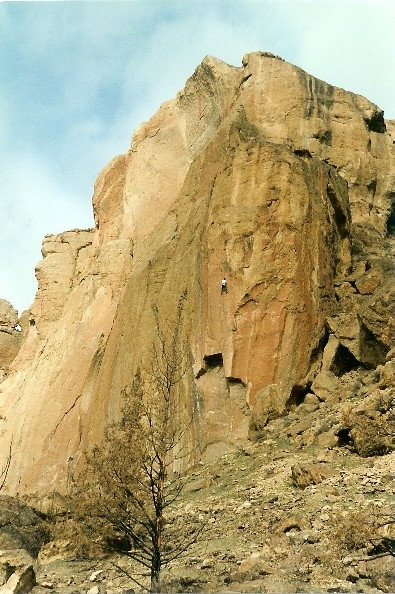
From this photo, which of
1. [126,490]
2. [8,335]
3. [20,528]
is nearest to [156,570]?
[126,490]

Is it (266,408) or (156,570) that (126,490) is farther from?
(266,408)

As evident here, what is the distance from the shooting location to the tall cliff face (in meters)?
20.8

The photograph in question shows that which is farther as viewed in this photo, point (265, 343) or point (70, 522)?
point (265, 343)

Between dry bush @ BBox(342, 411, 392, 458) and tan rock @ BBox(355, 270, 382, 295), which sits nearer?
dry bush @ BBox(342, 411, 392, 458)

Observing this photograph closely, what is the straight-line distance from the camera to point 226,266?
22.0 m

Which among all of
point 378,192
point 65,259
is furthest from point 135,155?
point 378,192

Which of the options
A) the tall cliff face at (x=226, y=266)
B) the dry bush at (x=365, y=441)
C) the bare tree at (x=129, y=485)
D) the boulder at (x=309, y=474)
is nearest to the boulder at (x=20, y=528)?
the tall cliff face at (x=226, y=266)

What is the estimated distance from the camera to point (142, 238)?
1155 inches

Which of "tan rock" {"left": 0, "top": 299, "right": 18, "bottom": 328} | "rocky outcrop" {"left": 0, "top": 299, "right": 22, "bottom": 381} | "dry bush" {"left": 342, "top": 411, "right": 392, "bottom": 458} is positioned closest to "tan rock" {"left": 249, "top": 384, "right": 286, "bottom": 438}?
"dry bush" {"left": 342, "top": 411, "right": 392, "bottom": 458}

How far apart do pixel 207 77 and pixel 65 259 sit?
510 inches

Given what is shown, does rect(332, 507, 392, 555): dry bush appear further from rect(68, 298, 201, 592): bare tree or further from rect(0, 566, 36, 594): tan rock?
rect(0, 566, 36, 594): tan rock

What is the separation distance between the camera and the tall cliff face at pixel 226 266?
20.8 m

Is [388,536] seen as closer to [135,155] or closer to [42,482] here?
[42,482]

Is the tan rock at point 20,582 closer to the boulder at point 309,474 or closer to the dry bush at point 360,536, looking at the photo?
the dry bush at point 360,536
